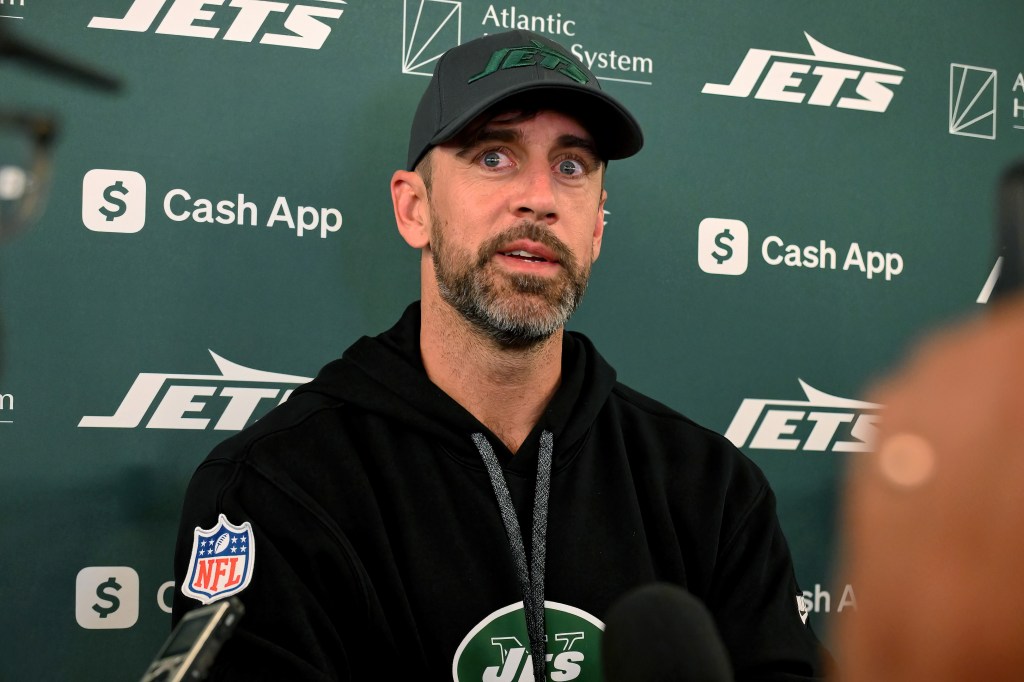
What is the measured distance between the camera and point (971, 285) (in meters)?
1.92

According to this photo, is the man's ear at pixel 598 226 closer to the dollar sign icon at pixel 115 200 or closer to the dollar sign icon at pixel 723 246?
the dollar sign icon at pixel 723 246

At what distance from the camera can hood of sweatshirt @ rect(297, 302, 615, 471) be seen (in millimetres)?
1349

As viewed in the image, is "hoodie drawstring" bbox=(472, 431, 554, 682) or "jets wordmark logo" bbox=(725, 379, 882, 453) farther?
"jets wordmark logo" bbox=(725, 379, 882, 453)

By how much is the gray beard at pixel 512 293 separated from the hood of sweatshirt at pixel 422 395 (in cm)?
9

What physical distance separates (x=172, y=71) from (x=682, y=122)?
839 mm

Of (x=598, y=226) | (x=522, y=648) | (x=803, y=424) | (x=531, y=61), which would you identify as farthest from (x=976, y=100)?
(x=522, y=648)

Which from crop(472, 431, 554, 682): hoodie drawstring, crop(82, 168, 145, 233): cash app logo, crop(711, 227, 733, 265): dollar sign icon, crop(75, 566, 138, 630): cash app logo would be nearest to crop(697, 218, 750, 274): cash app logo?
crop(711, 227, 733, 265): dollar sign icon

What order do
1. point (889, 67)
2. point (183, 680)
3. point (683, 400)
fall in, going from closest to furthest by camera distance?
point (183, 680) < point (683, 400) < point (889, 67)

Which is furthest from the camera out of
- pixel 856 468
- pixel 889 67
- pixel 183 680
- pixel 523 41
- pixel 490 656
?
→ pixel 889 67

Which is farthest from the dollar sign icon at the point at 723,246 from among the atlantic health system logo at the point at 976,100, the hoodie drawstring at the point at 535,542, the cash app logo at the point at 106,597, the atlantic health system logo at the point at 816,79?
the cash app logo at the point at 106,597

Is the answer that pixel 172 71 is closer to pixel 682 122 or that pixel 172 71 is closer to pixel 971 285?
pixel 682 122

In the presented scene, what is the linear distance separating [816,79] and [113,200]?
121 centimetres

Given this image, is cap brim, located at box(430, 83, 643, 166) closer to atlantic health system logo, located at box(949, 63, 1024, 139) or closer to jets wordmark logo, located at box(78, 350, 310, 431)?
jets wordmark logo, located at box(78, 350, 310, 431)

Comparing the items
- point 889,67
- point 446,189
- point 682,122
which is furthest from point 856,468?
point 889,67
